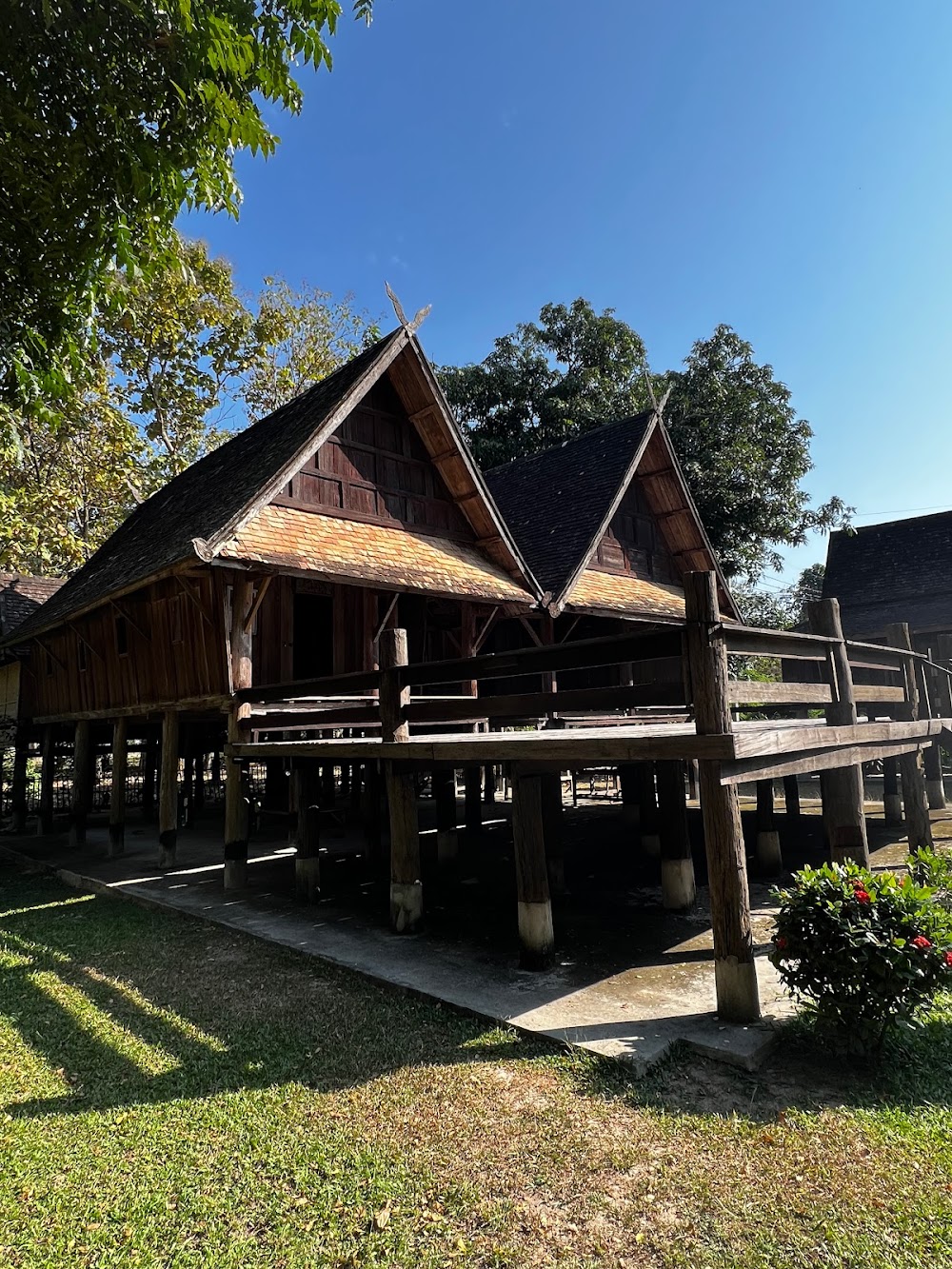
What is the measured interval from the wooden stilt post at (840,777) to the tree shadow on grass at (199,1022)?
3543 millimetres

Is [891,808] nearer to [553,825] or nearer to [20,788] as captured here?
[553,825]

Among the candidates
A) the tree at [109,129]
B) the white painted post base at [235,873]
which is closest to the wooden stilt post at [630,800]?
the white painted post base at [235,873]

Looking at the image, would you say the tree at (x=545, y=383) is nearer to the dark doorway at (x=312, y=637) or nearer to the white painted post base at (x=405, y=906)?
the dark doorway at (x=312, y=637)

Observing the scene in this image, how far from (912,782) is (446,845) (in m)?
6.59

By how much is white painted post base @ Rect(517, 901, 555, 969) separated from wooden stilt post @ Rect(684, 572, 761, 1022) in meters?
1.64

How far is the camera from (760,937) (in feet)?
23.4

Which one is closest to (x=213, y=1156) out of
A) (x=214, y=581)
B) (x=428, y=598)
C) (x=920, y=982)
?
(x=920, y=982)

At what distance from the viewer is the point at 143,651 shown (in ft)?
41.3

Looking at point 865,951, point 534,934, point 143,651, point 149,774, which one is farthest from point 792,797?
point 149,774

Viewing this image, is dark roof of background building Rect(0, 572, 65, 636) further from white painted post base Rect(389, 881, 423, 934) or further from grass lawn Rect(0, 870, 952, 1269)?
grass lawn Rect(0, 870, 952, 1269)

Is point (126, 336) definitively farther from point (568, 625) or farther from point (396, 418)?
point (568, 625)

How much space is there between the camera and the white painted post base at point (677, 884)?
834 cm

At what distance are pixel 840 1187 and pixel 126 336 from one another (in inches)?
1108

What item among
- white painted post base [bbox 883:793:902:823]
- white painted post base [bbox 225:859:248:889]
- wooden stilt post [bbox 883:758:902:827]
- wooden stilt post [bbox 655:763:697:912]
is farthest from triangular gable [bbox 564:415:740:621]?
white painted post base [bbox 225:859:248:889]
